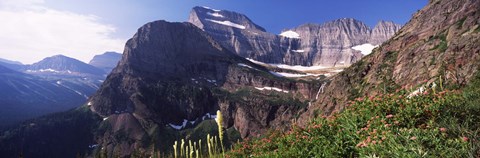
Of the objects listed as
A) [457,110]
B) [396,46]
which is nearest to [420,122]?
[457,110]

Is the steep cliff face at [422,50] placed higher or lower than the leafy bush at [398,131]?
higher

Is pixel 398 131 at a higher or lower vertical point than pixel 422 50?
lower

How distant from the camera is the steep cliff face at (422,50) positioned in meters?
100

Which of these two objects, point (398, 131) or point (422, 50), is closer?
point (398, 131)

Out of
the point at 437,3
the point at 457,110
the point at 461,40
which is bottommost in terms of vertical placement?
the point at 457,110

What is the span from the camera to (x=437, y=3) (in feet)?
573

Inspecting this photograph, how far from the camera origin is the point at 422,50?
12812cm

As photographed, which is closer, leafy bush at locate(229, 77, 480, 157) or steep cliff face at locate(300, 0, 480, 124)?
leafy bush at locate(229, 77, 480, 157)

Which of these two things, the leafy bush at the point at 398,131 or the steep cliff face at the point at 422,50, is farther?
the steep cliff face at the point at 422,50

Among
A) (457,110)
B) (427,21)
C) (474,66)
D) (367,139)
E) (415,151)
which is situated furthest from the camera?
(427,21)

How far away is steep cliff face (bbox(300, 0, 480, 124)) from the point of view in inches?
3957

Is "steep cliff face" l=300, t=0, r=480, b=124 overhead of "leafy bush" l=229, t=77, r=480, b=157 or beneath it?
overhead

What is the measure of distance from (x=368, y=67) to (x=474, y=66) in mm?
120869

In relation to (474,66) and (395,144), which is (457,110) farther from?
(474,66)
